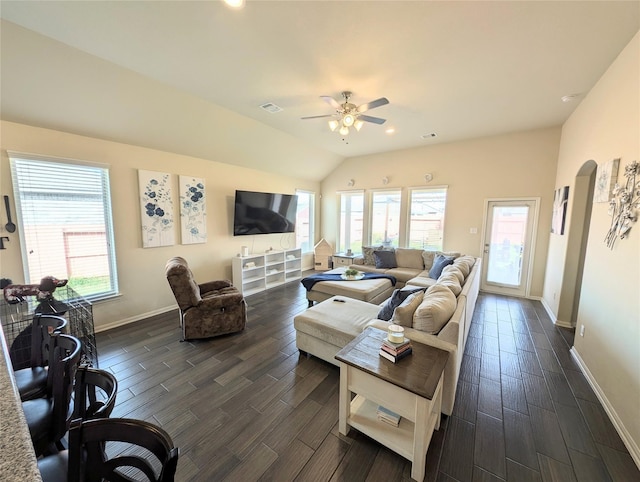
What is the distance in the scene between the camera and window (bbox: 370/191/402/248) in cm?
618

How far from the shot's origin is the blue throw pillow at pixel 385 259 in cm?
534

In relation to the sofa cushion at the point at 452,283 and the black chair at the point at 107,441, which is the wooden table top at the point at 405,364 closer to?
the sofa cushion at the point at 452,283

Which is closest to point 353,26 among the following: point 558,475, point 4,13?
point 4,13

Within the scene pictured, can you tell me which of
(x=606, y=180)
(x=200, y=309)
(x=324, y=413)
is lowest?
(x=324, y=413)

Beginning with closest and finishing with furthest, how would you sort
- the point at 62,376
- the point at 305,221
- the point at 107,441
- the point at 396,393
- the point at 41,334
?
the point at 107,441 → the point at 62,376 → the point at 396,393 → the point at 41,334 → the point at 305,221

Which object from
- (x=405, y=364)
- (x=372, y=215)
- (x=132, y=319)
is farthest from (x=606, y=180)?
(x=132, y=319)

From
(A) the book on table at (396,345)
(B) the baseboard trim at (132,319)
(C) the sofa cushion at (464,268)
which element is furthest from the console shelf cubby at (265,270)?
(A) the book on table at (396,345)

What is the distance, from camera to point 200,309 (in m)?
3.12

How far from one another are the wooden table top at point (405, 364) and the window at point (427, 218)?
14.0 ft

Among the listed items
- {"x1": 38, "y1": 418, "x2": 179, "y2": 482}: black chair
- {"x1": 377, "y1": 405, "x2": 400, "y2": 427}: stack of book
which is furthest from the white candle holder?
{"x1": 38, "y1": 418, "x2": 179, "y2": 482}: black chair

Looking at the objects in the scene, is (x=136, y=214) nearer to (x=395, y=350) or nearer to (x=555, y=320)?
(x=395, y=350)

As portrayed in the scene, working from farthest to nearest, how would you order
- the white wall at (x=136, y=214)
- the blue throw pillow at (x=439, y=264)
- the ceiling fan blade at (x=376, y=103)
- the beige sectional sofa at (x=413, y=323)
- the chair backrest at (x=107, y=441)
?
1. the blue throw pillow at (x=439, y=264)
2. the white wall at (x=136, y=214)
3. the ceiling fan blade at (x=376, y=103)
4. the beige sectional sofa at (x=413, y=323)
5. the chair backrest at (x=107, y=441)

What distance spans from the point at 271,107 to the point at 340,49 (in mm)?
1535

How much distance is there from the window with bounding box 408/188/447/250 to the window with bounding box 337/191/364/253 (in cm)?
136
